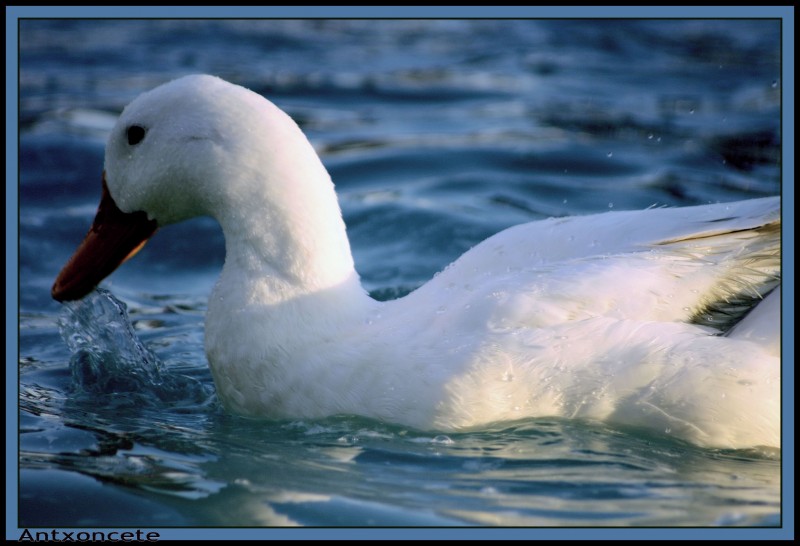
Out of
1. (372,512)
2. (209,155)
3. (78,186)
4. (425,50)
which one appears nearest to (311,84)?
(425,50)

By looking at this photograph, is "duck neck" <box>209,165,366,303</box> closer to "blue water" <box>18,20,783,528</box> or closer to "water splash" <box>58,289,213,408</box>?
"blue water" <box>18,20,783,528</box>

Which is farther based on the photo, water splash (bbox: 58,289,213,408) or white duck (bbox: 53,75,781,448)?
water splash (bbox: 58,289,213,408)

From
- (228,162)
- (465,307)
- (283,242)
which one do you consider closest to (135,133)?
(228,162)

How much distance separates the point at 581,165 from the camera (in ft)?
30.2

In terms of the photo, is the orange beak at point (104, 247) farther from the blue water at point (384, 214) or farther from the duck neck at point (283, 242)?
the duck neck at point (283, 242)

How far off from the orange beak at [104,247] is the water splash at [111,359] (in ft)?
0.98

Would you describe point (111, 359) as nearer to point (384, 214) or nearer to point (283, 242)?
point (283, 242)

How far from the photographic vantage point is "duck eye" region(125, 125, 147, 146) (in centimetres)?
460

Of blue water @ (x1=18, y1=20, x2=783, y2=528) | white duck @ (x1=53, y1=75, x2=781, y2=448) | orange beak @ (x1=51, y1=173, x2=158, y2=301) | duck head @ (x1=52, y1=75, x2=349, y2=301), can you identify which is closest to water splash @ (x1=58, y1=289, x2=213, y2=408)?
blue water @ (x1=18, y1=20, x2=783, y2=528)

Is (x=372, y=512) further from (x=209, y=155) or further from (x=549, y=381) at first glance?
(x=209, y=155)

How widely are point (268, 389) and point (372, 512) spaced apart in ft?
2.51

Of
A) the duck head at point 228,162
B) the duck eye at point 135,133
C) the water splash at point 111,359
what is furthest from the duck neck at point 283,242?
the water splash at point 111,359

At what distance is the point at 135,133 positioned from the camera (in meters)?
4.62

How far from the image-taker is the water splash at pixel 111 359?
5312 mm
